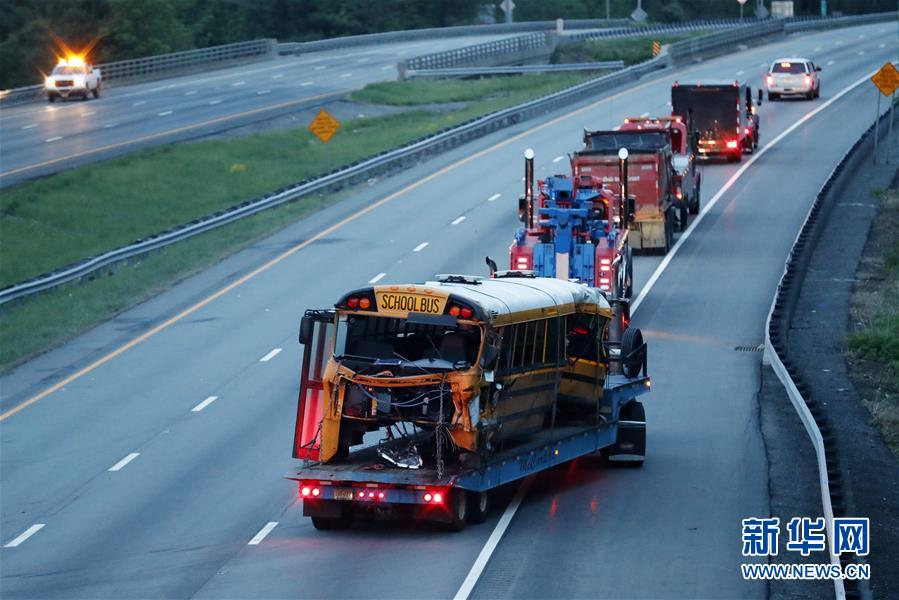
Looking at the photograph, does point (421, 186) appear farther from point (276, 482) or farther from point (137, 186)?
point (276, 482)

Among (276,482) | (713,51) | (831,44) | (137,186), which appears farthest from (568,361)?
(831,44)

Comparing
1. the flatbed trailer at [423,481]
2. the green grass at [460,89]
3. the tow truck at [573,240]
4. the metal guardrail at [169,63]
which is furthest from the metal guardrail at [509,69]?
the flatbed trailer at [423,481]

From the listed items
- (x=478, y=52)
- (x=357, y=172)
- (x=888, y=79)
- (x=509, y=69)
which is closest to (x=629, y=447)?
(x=888, y=79)

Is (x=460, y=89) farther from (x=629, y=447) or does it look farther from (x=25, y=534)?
(x=25, y=534)

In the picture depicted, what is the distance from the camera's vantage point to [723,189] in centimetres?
4709

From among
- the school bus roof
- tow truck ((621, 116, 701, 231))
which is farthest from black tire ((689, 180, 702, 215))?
the school bus roof

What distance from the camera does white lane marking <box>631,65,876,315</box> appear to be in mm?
34178

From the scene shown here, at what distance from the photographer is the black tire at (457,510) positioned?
1712cm

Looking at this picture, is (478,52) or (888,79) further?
(478,52)

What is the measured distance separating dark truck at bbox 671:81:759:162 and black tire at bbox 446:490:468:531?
3504cm

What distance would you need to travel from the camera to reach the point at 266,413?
24.3 metres

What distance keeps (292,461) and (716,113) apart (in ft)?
108

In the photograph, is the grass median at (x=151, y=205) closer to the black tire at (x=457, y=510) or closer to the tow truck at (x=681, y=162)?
the tow truck at (x=681, y=162)

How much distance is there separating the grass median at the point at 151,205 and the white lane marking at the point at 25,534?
1050cm
